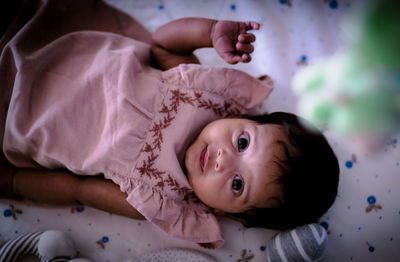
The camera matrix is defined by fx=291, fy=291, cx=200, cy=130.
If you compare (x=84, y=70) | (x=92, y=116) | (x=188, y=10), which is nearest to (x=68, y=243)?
(x=92, y=116)

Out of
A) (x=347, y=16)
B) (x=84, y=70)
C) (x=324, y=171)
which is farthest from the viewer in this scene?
(x=347, y=16)

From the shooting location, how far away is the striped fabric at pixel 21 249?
2.30 ft

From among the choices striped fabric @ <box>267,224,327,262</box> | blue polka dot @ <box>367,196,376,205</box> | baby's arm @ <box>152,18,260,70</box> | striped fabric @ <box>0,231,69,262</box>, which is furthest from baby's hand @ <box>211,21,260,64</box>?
striped fabric @ <box>0,231,69,262</box>

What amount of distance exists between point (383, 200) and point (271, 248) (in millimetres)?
368

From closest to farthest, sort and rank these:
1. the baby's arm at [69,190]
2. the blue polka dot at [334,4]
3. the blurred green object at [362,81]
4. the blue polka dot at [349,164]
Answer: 1. the blurred green object at [362,81]
2. the baby's arm at [69,190]
3. the blue polka dot at [349,164]
4. the blue polka dot at [334,4]

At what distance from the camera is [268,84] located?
0.86 metres

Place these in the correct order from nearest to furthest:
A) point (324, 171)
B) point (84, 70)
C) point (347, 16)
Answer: point (324, 171) < point (84, 70) < point (347, 16)

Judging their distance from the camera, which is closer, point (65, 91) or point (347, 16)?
point (65, 91)

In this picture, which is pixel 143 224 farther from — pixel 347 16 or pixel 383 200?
pixel 347 16

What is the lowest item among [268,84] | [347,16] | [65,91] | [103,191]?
[103,191]

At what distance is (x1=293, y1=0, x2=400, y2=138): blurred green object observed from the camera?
0.65 meters

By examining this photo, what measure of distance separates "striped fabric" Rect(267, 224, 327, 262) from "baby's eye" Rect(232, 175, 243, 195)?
19 centimetres

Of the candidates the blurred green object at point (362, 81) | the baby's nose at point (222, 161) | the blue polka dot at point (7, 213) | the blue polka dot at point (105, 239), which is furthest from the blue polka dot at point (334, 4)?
the blue polka dot at point (7, 213)

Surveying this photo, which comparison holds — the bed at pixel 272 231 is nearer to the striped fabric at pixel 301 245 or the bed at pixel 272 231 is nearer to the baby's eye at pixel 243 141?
the striped fabric at pixel 301 245
